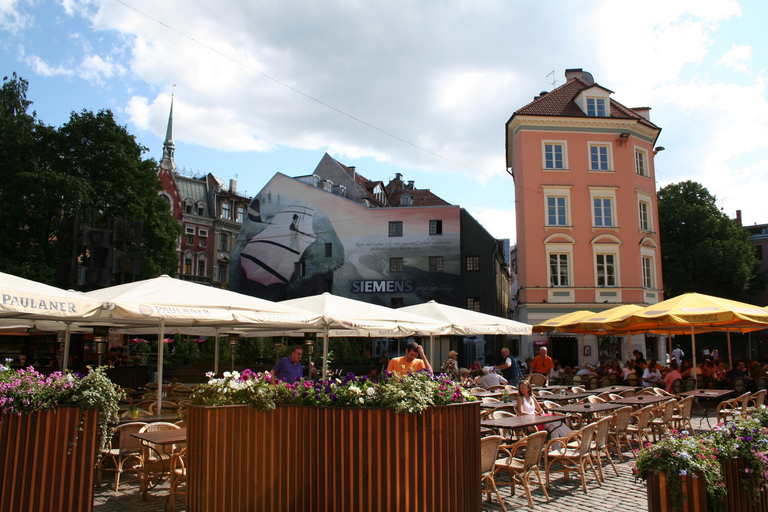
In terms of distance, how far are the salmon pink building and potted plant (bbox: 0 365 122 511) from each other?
30518 mm

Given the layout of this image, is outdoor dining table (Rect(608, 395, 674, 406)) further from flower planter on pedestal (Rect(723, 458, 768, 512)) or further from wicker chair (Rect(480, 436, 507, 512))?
flower planter on pedestal (Rect(723, 458, 768, 512))

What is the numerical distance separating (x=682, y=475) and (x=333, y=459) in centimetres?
285

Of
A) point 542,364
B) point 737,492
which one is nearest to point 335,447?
point 737,492

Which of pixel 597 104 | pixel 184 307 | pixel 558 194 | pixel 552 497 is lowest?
pixel 552 497

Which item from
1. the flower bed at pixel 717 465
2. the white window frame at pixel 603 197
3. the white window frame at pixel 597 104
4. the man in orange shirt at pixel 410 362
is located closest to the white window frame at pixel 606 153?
the white window frame at pixel 603 197

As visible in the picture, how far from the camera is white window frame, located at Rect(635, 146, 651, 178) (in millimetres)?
36219

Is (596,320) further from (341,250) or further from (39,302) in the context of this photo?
(341,250)

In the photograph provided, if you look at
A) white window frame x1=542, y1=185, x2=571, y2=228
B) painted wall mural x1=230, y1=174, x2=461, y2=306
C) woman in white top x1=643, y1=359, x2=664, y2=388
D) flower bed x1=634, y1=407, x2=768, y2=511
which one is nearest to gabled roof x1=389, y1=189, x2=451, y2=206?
painted wall mural x1=230, y1=174, x2=461, y2=306

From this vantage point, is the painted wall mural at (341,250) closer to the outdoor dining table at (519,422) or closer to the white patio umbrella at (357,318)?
the white patio umbrella at (357,318)

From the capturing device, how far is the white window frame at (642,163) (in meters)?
36.2

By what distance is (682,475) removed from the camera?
4777 millimetres

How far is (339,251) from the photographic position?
45.1 meters

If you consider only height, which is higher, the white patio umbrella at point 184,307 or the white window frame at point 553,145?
the white window frame at point 553,145

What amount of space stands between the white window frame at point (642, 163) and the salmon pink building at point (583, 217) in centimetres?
10
